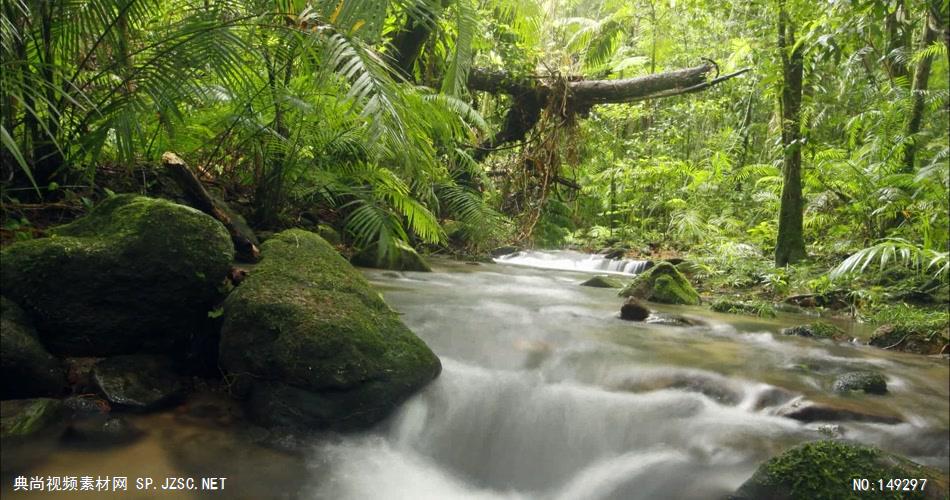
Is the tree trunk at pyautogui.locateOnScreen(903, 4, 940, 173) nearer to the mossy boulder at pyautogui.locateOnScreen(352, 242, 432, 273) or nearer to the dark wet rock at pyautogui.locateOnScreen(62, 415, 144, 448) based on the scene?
the dark wet rock at pyautogui.locateOnScreen(62, 415, 144, 448)

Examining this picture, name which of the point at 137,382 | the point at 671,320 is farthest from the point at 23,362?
the point at 671,320

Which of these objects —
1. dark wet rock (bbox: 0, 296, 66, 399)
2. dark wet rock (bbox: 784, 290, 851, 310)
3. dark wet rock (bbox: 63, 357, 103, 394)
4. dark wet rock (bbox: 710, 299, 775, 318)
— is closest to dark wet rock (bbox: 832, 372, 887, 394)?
dark wet rock (bbox: 710, 299, 775, 318)

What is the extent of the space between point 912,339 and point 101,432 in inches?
193

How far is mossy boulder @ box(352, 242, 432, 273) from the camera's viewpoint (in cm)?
655

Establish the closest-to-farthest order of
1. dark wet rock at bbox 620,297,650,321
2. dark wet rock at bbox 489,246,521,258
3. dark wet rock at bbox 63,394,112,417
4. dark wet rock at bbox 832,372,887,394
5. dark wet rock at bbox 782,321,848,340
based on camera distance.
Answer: dark wet rock at bbox 63,394,112,417 < dark wet rock at bbox 832,372,887,394 < dark wet rock at bbox 782,321,848,340 < dark wet rock at bbox 620,297,650,321 < dark wet rock at bbox 489,246,521,258

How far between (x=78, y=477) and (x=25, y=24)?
2.50 m

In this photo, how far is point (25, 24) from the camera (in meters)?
3.19

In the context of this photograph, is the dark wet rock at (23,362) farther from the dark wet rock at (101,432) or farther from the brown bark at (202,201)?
the brown bark at (202,201)

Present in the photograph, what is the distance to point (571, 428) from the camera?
9.64 ft

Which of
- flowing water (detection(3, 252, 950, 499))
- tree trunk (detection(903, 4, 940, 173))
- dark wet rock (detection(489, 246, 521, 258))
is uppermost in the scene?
tree trunk (detection(903, 4, 940, 173))

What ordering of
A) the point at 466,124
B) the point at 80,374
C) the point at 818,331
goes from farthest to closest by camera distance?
1. the point at 466,124
2. the point at 818,331
3. the point at 80,374

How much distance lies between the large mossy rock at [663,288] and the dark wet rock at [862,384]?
9.99ft

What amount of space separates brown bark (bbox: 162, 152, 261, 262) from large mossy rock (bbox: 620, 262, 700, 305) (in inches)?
159

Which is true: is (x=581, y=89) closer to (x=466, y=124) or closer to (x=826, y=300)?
(x=466, y=124)
